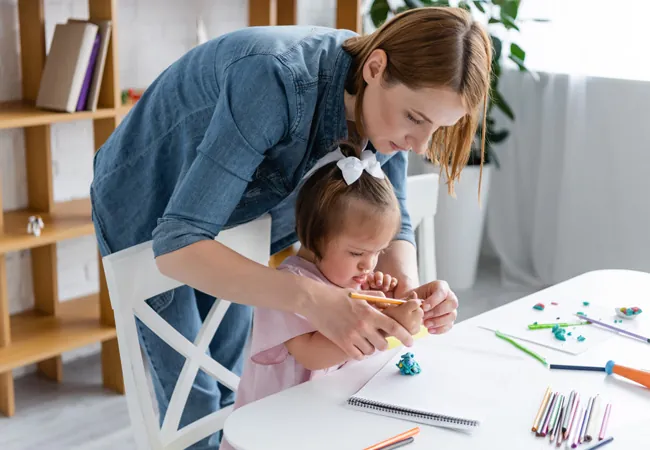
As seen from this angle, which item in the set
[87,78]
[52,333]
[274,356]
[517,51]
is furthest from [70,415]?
[517,51]

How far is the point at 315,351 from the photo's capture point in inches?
47.5

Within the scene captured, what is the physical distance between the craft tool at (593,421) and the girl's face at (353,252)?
0.42 m

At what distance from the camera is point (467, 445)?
970 mm

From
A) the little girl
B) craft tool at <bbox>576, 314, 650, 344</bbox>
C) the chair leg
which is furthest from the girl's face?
the chair leg

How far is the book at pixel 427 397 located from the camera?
1027mm

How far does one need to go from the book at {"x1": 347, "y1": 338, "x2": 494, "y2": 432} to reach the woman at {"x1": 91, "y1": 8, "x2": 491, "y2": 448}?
0.06 m

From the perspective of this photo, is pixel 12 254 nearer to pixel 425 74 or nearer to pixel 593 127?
pixel 425 74

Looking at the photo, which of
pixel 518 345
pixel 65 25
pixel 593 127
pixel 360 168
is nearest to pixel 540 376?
pixel 518 345

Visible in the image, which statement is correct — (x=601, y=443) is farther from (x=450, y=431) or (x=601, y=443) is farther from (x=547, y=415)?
(x=450, y=431)

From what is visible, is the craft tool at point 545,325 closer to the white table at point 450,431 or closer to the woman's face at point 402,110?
the white table at point 450,431

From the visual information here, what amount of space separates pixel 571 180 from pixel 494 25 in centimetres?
75

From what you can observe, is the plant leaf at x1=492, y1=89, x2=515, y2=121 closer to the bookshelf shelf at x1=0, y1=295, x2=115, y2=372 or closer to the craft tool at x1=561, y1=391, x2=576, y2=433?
A: the bookshelf shelf at x1=0, y1=295, x2=115, y2=372

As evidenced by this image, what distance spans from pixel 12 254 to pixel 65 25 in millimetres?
757

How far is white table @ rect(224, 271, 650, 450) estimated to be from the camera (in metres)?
0.97
